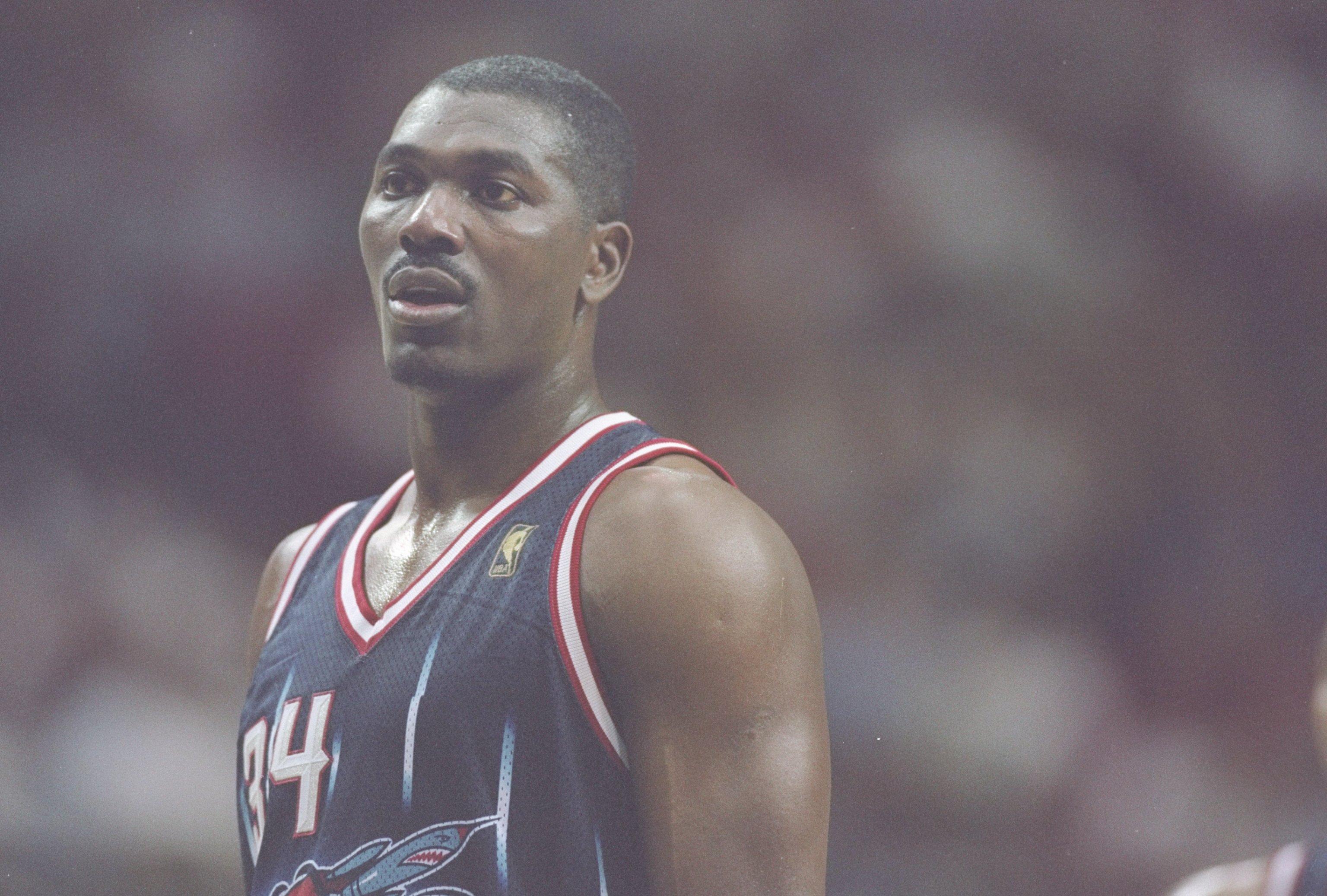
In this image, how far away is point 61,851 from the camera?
3.83 meters

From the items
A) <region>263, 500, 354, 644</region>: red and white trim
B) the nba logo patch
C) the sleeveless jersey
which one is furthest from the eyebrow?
the sleeveless jersey

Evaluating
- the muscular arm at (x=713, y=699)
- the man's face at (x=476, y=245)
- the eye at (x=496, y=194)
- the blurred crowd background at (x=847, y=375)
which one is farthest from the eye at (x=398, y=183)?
the blurred crowd background at (x=847, y=375)

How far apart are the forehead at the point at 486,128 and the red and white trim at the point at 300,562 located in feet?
1.97

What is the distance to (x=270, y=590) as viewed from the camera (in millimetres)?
2289

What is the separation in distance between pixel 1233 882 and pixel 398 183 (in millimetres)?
1891

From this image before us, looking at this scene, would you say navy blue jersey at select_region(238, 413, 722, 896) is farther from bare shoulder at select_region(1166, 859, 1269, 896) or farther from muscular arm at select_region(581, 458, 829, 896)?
bare shoulder at select_region(1166, 859, 1269, 896)

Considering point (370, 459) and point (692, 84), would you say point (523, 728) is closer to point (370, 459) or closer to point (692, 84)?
point (370, 459)

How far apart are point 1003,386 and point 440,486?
2.49 m

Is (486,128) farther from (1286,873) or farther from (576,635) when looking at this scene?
(1286,873)

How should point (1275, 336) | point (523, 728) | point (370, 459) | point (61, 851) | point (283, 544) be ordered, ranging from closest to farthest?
point (523, 728)
point (283, 544)
point (61, 851)
point (1275, 336)
point (370, 459)

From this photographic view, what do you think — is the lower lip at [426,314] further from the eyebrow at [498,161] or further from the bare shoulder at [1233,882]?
the bare shoulder at [1233,882]

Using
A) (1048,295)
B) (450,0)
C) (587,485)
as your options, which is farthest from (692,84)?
(587,485)

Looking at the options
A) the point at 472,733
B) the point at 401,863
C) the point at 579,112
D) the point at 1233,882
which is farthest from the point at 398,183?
the point at 1233,882

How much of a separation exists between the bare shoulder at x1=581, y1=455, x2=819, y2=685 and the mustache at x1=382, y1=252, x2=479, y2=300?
367 mm
